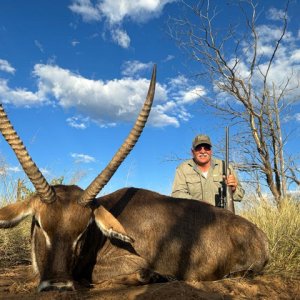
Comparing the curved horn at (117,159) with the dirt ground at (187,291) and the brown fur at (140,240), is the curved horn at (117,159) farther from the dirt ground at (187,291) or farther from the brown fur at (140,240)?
the dirt ground at (187,291)

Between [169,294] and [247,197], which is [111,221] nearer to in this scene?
[169,294]

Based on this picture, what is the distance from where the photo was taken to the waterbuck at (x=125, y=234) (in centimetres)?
439

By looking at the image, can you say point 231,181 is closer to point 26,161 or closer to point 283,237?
point 283,237

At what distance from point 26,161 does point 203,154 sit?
14.3 ft

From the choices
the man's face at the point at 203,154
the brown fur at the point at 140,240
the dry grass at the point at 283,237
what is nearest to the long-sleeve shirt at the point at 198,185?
the man's face at the point at 203,154

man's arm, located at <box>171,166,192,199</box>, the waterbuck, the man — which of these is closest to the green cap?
the man

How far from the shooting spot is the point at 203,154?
8336 millimetres

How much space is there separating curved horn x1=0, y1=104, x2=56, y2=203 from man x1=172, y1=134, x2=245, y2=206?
4.10 meters

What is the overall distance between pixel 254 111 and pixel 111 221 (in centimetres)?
943

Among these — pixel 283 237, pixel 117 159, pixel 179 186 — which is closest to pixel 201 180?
pixel 179 186

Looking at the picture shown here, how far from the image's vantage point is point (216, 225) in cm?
575

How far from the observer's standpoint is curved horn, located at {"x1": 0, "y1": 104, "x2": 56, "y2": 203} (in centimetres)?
443

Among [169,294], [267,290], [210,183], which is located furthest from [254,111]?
[169,294]

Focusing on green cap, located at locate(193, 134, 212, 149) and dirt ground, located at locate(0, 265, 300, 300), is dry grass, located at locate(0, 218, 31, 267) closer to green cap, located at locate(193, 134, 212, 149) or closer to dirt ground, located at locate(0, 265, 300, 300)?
dirt ground, located at locate(0, 265, 300, 300)
